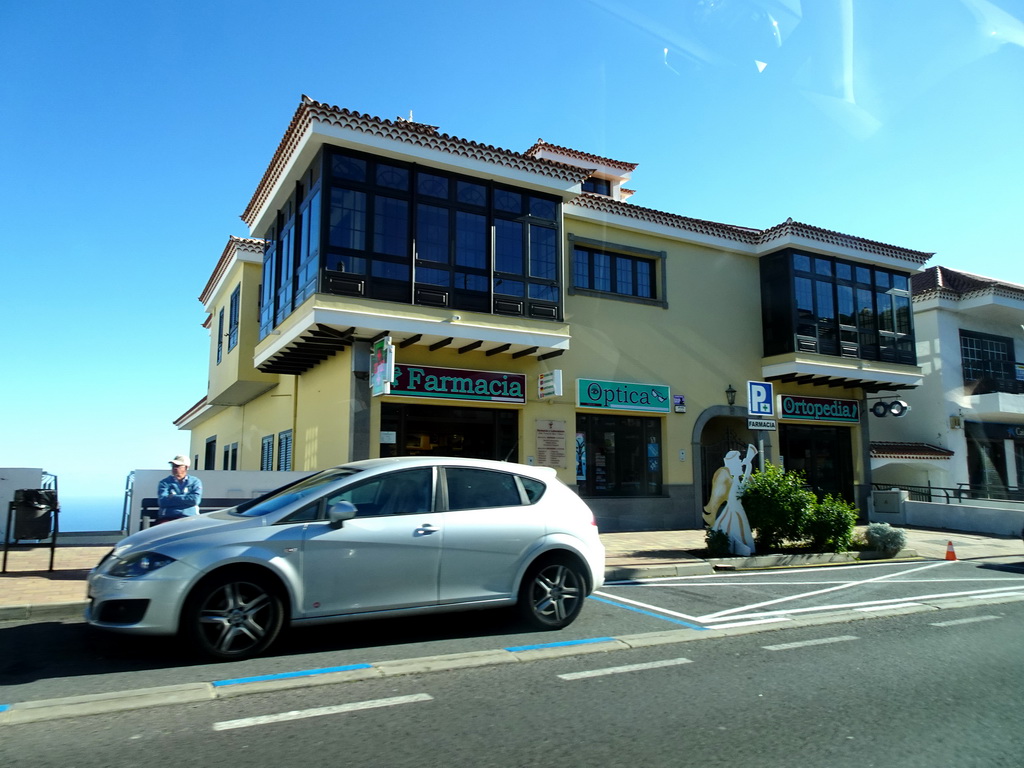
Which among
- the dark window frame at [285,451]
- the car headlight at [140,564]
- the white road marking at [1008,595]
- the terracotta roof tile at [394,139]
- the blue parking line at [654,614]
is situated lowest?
the white road marking at [1008,595]

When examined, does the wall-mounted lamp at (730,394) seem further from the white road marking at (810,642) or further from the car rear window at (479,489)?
the car rear window at (479,489)

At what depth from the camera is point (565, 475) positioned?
16.2 meters

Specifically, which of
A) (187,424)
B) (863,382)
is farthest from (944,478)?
(187,424)

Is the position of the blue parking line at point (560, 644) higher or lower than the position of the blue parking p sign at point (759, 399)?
lower

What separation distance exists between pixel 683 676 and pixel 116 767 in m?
3.75

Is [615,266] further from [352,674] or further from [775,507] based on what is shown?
[352,674]

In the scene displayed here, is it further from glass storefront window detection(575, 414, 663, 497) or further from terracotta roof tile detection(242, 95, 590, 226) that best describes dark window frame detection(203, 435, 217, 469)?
glass storefront window detection(575, 414, 663, 497)

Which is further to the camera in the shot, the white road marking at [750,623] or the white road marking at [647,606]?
the white road marking at [647,606]

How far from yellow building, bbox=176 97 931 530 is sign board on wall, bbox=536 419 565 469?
45 millimetres

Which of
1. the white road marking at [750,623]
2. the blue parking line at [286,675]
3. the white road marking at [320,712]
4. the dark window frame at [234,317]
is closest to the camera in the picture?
the white road marking at [320,712]

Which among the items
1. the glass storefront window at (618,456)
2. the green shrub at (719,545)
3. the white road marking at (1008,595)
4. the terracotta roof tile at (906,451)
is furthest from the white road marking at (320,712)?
the terracotta roof tile at (906,451)

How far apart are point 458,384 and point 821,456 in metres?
12.2

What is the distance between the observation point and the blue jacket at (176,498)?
8508mm

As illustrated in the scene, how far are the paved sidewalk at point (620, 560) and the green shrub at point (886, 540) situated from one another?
1.95 feet
